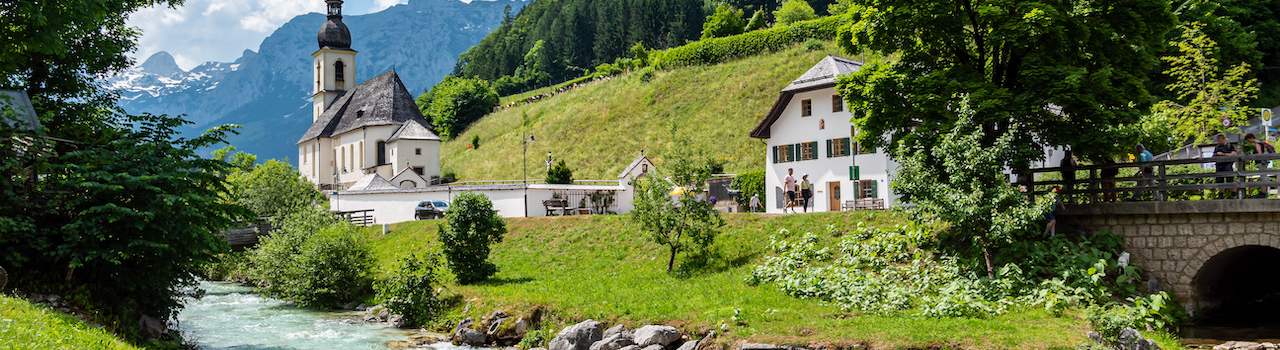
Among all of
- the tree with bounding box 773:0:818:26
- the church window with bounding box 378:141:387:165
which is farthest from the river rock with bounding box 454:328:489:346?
the tree with bounding box 773:0:818:26

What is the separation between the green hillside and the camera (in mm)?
62250

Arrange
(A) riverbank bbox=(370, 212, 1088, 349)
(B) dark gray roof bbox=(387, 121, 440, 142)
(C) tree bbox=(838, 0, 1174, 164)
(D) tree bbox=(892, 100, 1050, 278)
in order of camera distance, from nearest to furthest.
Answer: (A) riverbank bbox=(370, 212, 1088, 349)
(D) tree bbox=(892, 100, 1050, 278)
(C) tree bbox=(838, 0, 1174, 164)
(B) dark gray roof bbox=(387, 121, 440, 142)

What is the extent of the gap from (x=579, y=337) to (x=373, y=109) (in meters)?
55.8

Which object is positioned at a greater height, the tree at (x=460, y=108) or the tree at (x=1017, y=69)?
the tree at (x=460, y=108)

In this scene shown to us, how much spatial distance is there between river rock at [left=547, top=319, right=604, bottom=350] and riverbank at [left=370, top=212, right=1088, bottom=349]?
2.01 feet

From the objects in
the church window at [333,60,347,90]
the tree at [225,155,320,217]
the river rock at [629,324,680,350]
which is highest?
the church window at [333,60,347,90]

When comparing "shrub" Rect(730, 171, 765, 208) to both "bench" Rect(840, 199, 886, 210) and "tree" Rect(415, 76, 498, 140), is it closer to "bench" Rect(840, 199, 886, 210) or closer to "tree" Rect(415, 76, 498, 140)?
"bench" Rect(840, 199, 886, 210)

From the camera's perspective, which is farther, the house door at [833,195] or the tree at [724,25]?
the tree at [724,25]

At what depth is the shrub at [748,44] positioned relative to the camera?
2880 inches

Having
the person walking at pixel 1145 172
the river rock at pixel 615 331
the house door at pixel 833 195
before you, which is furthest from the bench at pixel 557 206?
the person walking at pixel 1145 172

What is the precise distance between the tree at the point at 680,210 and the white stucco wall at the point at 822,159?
9924mm

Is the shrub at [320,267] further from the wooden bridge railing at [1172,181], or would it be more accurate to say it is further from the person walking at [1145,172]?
the person walking at [1145,172]

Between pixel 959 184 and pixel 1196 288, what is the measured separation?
18.8ft

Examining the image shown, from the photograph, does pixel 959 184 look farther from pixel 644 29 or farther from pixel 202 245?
pixel 644 29
